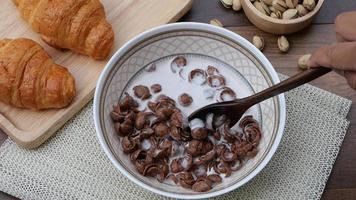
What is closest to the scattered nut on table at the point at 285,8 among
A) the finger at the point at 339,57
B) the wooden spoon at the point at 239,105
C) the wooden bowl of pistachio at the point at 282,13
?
the wooden bowl of pistachio at the point at 282,13

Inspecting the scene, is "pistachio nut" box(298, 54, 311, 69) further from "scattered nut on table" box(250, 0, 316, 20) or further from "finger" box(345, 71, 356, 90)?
"finger" box(345, 71, 356, 90)

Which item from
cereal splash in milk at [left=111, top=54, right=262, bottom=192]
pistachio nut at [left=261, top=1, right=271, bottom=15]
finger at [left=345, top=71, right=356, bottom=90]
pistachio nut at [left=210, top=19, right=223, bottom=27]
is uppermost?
finger at [left=345, top=71, right=356, bottom=90]

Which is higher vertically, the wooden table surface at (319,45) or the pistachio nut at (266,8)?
the pistachio nut at (266,8)

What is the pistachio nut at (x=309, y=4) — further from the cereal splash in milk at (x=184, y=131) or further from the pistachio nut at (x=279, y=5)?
the cereal splash in milk at (x=184, y=131)

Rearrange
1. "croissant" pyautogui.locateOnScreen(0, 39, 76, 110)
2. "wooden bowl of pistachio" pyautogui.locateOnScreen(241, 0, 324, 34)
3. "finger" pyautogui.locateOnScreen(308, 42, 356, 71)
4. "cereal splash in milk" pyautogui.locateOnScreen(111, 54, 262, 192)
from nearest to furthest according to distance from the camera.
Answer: "finger" pyautogui.locateOnScreen(308, 42, 356, 71)
"cereal splash in milk" pyautogui.locateOnScreen(111, 54, 262, 192)
"croissant" pyautogui.locateOnScreen(0, 39, 76, 110)
"wooden bowl of pistachio" pyautogui.locateOnScreen(241, 0, 324, 34)

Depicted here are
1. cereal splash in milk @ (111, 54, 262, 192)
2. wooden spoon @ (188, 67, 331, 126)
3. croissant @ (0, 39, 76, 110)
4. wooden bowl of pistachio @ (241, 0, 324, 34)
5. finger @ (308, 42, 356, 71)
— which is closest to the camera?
finger @ (308, 42, 356, 71)

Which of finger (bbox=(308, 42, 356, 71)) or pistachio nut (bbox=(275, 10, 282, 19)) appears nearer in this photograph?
finger (bbox=(308, 42, 356, 71))

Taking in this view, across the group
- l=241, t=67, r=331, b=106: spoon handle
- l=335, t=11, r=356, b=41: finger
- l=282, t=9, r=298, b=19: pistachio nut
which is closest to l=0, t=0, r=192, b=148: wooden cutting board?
l=282, t=9, r=298, b=19: pistachio nut
